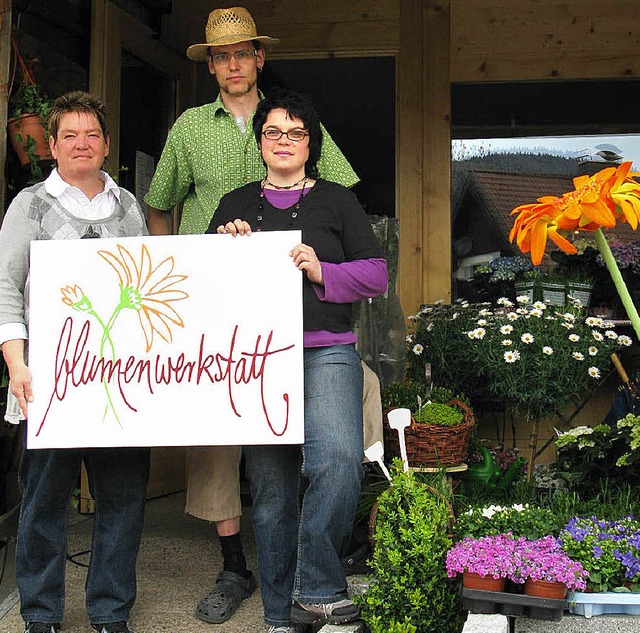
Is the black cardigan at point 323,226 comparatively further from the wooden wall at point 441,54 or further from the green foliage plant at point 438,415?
the wooden wall at point 441,54

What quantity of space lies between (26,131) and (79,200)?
684 mm

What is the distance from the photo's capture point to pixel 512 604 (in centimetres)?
265

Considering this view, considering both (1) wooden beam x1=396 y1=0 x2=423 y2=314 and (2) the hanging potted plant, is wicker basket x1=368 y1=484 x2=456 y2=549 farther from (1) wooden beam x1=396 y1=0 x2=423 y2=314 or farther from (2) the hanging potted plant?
(1) wooden beam x1=396 y1=0 x2=423 y2=314

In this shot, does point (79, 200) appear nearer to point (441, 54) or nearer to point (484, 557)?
point (484, 557)

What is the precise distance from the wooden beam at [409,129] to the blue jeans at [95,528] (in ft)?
7.83

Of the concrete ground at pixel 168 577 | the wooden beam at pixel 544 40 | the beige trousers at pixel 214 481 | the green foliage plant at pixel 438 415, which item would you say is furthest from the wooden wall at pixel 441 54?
the beige trousers at pixel 214 481

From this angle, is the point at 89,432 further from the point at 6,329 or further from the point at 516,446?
the point at 516,446

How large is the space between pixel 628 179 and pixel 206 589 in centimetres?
203

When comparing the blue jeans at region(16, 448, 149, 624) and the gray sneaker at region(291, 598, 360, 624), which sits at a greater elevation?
the blue jeans at region(16, 448, 149, 624)

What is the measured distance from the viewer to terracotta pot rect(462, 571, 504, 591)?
2.66 m

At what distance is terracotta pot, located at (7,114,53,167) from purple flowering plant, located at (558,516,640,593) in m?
2.22

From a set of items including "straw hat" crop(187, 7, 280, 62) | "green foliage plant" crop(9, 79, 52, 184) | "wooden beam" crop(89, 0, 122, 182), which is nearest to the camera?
"straw hat" crop(187, 7, 280, 62)

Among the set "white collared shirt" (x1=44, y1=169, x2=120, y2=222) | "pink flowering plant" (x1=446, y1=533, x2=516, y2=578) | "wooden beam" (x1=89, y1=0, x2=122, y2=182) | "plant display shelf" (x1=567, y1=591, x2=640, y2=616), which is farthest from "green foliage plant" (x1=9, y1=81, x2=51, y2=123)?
"plant display shelf" (x1=567, y1=591, x2=640, y2=616)

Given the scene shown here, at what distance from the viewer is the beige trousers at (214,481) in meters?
3.23
